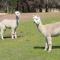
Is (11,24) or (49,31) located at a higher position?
(49,31)

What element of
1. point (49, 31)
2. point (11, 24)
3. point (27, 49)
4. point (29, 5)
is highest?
point (49, 31)

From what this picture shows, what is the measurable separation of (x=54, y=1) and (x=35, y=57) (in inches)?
1266

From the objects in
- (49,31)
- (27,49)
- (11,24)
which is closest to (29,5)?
(11,24)

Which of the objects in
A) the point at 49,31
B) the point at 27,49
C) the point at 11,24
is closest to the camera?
the point at 49,31

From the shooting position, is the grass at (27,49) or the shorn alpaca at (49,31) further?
the shorn alpaca at (49,31)

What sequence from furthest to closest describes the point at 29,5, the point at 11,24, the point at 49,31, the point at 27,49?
1. the point at 29,5
2. the point at 11,24
3. the point at 27,49
4. the point at 49,31

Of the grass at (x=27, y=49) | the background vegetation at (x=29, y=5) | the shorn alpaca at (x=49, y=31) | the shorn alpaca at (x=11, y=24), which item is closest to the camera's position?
the grass at (x=27, y=49)

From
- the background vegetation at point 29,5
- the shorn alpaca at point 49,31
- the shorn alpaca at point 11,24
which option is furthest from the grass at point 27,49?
the background vegetation at point 29,5

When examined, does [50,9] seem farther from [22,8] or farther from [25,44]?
[25,44]

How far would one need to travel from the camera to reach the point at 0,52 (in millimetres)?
13227

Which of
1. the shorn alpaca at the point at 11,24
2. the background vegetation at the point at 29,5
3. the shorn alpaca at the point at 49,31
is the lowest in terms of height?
the background vegetation at the point at 29,5

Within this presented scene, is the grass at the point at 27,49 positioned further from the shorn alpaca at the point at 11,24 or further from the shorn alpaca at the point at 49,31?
the shorn alpaca at the point at 11,24

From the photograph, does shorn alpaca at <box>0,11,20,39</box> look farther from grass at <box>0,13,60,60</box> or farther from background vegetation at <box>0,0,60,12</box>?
background vegetation at <box>0,0,60,12</box>

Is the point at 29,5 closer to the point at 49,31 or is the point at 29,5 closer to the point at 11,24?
the point at 11,24
